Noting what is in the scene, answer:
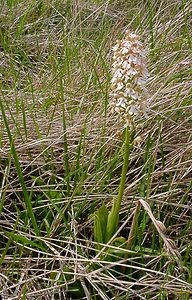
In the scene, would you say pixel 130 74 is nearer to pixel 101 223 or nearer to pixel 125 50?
pixel 125 50

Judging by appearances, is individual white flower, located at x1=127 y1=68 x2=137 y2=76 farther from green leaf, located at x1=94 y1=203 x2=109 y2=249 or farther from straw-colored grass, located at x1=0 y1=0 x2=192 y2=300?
green leaf, located at x1=94 y1=203 x2=109 y2=249

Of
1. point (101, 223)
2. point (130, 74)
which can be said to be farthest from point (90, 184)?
point (130, 74)

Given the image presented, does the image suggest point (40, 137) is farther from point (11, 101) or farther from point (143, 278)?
point (143, 278)

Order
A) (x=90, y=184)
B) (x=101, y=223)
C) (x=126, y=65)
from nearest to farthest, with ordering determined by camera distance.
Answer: (x=126, y=65) < (x=101, y=223) < (x=90, y=184)

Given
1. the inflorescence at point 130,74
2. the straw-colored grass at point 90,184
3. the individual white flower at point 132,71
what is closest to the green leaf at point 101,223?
the straw-colored grass at point 90,184

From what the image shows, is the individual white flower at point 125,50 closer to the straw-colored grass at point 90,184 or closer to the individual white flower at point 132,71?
the individual white flower at point 132,71

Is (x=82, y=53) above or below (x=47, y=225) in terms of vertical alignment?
above

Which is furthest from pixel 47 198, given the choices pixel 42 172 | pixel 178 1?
pixel 178 1

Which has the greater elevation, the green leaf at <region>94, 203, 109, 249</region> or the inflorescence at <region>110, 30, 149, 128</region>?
the inflorescence at <region>110, 30, 149, 128</region>

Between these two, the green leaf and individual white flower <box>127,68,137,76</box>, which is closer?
individual white flower <box>127,68,137,76</box>

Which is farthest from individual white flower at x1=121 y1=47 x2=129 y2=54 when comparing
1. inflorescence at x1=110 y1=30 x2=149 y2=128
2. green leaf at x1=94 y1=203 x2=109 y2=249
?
green leaf at x1=94 y1=203 x2=109 y2=249

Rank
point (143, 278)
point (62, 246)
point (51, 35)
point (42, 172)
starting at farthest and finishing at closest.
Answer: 1. point (51, 35)
2. point (42, 172)
3. point (62, 246)
4. point (143, 278)
